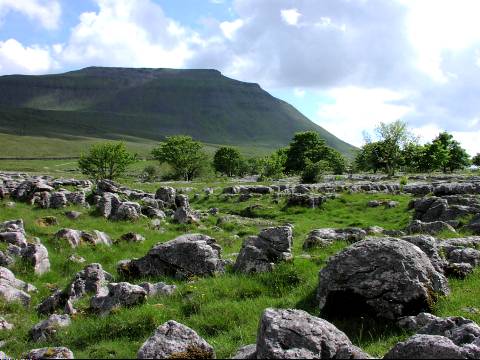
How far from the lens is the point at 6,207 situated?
3097 centimetres

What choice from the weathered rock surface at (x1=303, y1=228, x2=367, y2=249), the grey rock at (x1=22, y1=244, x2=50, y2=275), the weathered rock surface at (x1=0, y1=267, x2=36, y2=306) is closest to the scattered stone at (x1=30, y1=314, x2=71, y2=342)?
the weathered rock surface at (x1=0, y1=267, x2=36, y2=306)

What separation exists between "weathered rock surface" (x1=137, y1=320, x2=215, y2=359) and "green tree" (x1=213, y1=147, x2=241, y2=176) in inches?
6002

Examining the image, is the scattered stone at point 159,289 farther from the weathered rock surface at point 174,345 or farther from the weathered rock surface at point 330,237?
the weathered rock surface at point 330,237

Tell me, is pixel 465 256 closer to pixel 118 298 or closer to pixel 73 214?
pixel 118 298

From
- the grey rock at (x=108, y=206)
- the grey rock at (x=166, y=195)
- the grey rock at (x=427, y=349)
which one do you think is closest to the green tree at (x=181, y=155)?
the grey rock at (x=166, y=195)

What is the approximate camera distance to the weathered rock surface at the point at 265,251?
16.3 meters

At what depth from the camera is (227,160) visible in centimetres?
16100

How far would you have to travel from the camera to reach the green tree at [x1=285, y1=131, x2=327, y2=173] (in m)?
143

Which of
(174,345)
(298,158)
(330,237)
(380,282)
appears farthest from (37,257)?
(298,158)

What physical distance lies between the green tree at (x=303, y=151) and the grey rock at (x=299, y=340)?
442 ft

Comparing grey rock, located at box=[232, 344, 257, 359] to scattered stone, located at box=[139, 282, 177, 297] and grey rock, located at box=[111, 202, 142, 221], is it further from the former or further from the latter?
grey rock, located at box=[111, 202, 142, 221]

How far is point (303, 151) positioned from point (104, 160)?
7458 cm

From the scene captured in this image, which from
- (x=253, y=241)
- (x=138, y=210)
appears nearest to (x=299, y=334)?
(x=253, y=241)

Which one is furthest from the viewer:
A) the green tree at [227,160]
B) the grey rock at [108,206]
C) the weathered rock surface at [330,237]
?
the green tree at [227,160]
